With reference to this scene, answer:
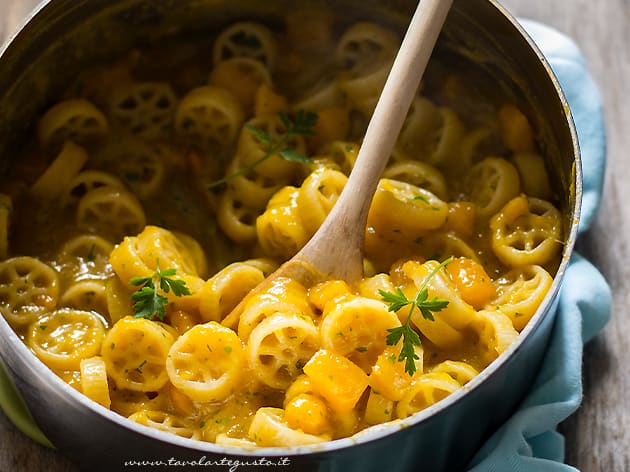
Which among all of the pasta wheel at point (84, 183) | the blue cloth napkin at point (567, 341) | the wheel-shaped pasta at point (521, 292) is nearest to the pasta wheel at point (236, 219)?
the pasta wheel at point (84, 183)

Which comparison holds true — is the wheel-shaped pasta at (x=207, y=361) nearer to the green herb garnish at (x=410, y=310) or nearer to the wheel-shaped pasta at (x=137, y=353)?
the wheel-shaped pasta at (x=137, y=353)

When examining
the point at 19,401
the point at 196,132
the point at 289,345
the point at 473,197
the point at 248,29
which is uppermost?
the point at 248,29

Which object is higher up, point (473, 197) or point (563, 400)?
point (473, 197)

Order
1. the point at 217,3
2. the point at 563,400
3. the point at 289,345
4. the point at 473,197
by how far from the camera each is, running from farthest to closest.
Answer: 1. the point at 217,3
2. the point at 473,197
3. the point at 563,400
4. the point at 289,345

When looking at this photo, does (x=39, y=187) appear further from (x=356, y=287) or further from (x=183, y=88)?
(x=356, y=287)

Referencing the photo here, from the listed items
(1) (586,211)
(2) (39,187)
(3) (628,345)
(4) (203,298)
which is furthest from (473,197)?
(2) (39,187)

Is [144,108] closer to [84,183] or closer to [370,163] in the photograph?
[84,183]
